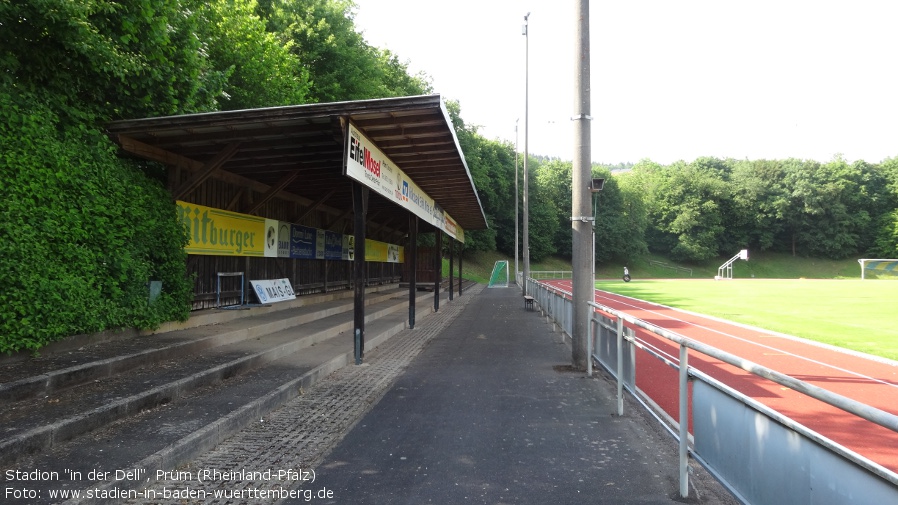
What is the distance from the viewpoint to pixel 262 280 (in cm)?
1261

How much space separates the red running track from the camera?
504 centimetres

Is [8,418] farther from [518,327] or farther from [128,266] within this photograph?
[518,327]

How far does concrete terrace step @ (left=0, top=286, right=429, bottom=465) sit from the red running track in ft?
16.5

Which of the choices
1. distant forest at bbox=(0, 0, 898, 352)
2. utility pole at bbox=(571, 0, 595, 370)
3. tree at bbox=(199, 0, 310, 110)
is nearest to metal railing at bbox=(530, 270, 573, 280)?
distant forest at bbox=(0, 0, 898, 352)

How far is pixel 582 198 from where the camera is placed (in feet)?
26.1

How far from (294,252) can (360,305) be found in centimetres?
648

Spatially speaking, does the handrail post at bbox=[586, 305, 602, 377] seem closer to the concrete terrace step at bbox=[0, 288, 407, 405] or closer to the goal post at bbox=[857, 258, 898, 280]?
the concrete terrace step at bbox=[0, 288, 407, 405]

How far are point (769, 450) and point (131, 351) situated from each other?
22.6 ft

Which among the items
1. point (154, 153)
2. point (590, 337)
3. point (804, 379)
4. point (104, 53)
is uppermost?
point (104, 53)

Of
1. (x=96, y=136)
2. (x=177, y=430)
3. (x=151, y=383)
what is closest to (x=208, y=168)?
(x=96, y=136)

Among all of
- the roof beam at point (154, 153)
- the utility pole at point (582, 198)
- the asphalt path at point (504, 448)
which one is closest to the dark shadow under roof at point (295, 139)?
the roof beam at point (154, 153)

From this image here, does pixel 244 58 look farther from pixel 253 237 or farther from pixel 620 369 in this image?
pixel 620 369

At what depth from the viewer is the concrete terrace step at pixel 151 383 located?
160 inches

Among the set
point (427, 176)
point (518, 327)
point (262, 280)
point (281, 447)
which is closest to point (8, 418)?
point (281, 447)
